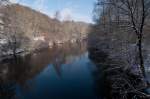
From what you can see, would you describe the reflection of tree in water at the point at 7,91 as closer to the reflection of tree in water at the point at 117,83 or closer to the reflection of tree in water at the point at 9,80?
the reflection of tree in water at the point at 9,80

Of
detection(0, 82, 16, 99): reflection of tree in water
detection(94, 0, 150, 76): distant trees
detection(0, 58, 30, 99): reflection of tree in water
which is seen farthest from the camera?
detection(0, 58, 30, 99): reflection of tree in water

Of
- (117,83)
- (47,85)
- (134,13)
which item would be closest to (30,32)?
(47,85)

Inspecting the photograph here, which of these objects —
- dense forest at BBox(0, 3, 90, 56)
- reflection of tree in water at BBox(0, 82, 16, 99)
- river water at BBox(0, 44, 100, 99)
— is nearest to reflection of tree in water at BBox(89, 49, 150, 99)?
river water at BBox(0, 44, 100, 99)

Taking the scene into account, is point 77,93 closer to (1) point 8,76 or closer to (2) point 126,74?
(2) point 126,74

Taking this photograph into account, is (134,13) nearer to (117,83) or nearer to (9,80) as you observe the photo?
(117,83)

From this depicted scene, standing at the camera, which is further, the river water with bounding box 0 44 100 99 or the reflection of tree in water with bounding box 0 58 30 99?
the reflection of tree in water with bounding box 0 58 30 99

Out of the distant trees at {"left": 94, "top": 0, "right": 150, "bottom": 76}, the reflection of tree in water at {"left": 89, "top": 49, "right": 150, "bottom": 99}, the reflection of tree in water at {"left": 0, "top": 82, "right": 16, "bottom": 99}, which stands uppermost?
the distant trees at {"left": 94, "top": 0, "right": 150, "bottom": 76}

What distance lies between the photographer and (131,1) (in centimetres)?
820

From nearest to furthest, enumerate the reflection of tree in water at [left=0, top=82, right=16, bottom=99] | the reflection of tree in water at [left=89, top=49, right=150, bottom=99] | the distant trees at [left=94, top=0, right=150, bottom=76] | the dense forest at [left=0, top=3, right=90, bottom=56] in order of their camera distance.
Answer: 1. the distant trees at [left=94, top=0, right=150, bottom=76]
2. the reflection of tree in water at [left=89, top=49, right=150, bottom=99]
3. the reflection of tree in water at [left=0, top=82, right=16, bottom=99]
4. the dense forest at [left=0, top=3, right=90, bottom=56]

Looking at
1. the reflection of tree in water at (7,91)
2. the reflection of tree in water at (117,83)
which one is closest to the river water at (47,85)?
the reflection of tree in water at (7,91)

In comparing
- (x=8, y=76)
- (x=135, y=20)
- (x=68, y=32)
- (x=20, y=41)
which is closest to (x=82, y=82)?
(x=8, y=76)

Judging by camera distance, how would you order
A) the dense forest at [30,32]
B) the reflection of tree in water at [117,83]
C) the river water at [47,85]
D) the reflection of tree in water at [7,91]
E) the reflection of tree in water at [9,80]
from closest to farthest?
the reflection of tree in water at [117,83] → the river water at [47,85] → the reflection of tree in water at [7,91] → the reflection of tree in water at [9,80] → the dense forest at [30,32]

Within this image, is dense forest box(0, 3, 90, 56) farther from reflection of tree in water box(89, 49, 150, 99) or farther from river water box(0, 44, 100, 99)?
reflection of tree in water box(89, 49, 150, 99)

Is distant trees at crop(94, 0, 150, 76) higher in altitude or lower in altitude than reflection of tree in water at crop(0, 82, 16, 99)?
higher
